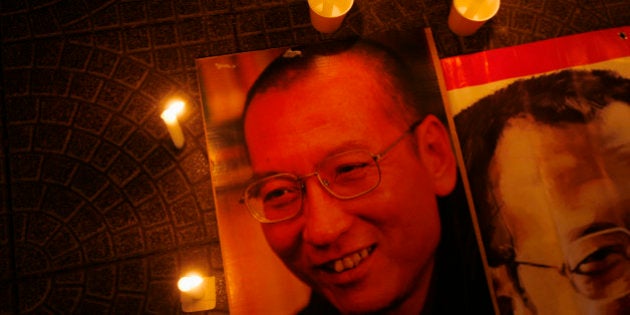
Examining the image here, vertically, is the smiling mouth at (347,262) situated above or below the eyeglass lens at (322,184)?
below

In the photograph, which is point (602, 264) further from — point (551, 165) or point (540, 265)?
point (551, 165)

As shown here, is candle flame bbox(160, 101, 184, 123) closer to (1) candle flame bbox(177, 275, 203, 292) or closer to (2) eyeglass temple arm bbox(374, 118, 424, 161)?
(1) candle flame bbox(177, 275, 203, 292)

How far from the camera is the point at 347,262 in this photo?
1076 mm

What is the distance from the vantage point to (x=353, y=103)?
1121mm

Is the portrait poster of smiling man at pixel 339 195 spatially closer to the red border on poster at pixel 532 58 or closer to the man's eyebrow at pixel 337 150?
the man's eyebrow at pixel 337 150

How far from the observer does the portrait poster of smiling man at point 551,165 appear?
43.1 inches

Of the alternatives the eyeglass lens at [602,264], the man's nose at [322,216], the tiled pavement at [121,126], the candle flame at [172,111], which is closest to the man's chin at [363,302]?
the man's nose at [322,216]

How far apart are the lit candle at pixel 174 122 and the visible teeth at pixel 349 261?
0.51 metres

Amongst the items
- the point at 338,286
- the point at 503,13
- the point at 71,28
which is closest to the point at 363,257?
the point at 338,286

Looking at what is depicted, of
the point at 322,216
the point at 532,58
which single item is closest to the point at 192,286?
the point at 322,216

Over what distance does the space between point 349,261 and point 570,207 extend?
59cm

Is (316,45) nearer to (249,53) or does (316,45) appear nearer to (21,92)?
(249,53)

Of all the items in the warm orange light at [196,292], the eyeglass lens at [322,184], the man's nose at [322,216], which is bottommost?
the warm orange light at [196,292]

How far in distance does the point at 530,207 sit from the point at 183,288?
90 cm
